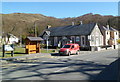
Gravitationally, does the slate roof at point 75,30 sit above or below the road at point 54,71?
above

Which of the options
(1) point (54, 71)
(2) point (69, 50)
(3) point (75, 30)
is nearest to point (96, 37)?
(3) point (75, 30)

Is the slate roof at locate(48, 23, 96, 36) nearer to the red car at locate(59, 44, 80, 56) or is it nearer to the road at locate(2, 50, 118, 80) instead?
the red car at locate(59, 44, 80, 56)

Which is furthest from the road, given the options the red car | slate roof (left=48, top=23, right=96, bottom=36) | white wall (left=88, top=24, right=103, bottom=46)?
white wall (left=88, top=24, right=103, bottom=46)

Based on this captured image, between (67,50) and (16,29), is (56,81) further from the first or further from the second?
(16,29)

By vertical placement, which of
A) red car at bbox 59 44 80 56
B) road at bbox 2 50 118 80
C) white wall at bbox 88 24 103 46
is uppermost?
white wall at bbox 88 24 103 46

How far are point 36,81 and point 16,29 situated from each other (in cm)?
6379

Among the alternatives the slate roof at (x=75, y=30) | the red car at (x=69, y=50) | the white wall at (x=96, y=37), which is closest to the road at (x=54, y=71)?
the red car at (x=69, y=50)

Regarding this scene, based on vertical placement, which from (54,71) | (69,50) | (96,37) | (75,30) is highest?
(75,30)

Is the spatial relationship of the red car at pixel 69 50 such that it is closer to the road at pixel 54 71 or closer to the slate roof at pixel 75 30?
the road at pixel 54 71

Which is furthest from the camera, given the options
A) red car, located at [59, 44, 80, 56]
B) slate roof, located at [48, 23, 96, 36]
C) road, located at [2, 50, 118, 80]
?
slate roof, located at [48, 23, 96, 36]

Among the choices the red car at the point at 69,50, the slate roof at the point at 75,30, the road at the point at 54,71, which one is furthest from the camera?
the slate roof at the point at 75,30

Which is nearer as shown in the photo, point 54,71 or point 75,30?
point 54,71

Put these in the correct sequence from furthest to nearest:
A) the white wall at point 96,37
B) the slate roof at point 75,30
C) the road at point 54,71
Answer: the white wall at point 96,37, the slate roof at point 75,30, the road at point 54,71

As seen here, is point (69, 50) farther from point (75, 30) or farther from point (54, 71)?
point (75, 30)
